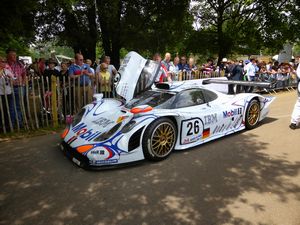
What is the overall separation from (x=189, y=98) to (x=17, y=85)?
404 cm

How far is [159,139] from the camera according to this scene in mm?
4488

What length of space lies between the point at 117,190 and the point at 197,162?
154 cm

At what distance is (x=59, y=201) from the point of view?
11.0ft

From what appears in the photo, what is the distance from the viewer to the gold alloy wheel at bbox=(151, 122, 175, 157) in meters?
4.42

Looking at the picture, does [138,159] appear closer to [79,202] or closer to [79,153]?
[79,153]

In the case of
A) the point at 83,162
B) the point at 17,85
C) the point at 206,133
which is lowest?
the point at 83,162

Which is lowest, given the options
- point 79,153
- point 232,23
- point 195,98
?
point 79,153

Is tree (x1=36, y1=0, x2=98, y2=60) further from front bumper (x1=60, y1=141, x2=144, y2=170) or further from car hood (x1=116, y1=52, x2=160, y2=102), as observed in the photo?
front bumper (x1=60, y1=141, x2=144, y2=170)

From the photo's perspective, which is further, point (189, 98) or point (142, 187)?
point (189, 98)

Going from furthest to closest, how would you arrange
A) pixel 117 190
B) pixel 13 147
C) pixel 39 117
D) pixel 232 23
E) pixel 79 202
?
pixel 232 23 → pixel 39 117 → pixel 13 147 → pixel 117 190 → pixel 79 202

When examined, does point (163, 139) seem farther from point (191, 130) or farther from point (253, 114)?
point (253, 114)

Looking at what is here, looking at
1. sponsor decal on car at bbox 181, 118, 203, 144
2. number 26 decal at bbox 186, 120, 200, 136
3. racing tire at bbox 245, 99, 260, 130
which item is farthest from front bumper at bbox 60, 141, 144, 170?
racing tire at bbox 245, 99, 260, 130

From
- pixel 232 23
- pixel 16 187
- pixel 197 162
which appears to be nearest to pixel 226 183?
pixel 197 162

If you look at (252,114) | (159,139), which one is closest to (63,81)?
(159,139)
